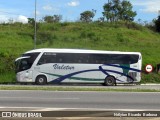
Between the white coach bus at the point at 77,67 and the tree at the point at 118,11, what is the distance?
29.6 metres

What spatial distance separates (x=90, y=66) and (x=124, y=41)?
724 inches

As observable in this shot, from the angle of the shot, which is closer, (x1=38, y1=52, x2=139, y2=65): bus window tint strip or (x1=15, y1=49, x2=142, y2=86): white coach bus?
(x1=15, y1=49, x2=142, y2=86): white coach bus

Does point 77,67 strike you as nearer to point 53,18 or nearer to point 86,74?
point 86,74

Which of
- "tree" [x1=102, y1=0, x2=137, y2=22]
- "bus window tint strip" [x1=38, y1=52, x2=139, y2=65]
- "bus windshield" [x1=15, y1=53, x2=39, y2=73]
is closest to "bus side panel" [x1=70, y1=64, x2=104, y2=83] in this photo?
"bus window tint strip" [x1=38, y1=52, x2=139, y2=65]

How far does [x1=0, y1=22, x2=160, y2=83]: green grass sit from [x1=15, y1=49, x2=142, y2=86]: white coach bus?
6.14m

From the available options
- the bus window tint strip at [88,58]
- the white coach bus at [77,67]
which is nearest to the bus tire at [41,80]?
the white coach bus at [77,67]

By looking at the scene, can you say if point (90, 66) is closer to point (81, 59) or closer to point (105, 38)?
point (81, 59)

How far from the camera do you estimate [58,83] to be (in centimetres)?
3309

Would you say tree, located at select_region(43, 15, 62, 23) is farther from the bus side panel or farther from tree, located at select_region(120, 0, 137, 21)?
the bus side panel

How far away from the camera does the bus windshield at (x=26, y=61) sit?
106 ft

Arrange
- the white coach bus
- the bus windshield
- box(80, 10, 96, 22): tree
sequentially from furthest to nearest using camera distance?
box(80, 10, 96, 22): tree
the white coach bus
the bus windshield

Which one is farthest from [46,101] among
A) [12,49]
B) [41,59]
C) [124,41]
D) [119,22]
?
[119,22]

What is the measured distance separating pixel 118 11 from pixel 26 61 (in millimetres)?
32296

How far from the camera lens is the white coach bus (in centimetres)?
3238
